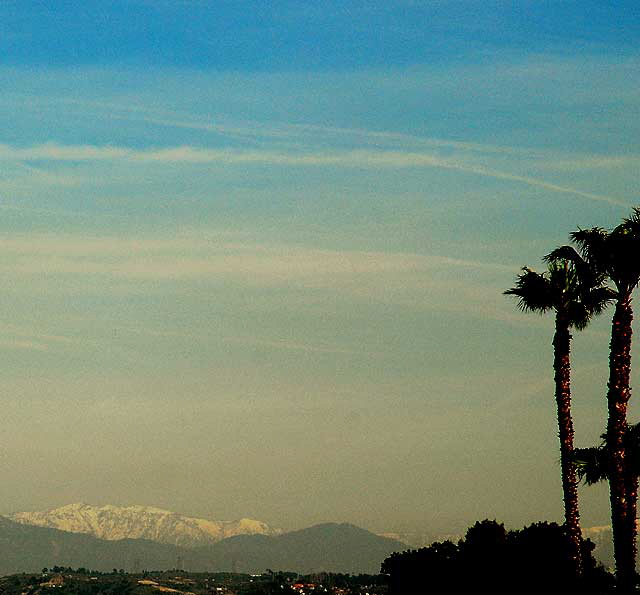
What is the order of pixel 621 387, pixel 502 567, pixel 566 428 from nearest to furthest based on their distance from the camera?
pixel 621 387
pixel 566 428
pixel 502 567

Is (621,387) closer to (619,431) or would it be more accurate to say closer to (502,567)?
(619,431)

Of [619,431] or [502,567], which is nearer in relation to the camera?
[619,431]

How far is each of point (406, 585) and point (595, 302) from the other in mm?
36155

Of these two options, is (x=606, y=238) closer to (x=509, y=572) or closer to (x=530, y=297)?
(x=530, y=297)

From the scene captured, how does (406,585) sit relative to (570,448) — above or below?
below

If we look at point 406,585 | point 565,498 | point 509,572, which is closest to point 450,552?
point 406,585

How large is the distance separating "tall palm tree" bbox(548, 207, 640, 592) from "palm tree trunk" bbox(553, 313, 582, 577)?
5.74 m

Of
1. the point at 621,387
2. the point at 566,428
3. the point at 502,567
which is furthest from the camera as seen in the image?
the point at 502,567

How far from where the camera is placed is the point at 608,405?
46750 mm

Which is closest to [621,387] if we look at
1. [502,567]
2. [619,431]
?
[619,431]

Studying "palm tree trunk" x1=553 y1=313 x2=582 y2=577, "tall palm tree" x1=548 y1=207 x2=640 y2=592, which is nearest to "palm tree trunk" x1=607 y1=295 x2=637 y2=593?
"tall palm tree" x1=548 y1=207 x2=640 y2=592

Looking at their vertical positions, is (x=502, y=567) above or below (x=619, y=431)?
below

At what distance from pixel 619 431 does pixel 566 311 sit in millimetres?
10689

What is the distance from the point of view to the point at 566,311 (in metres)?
56.2
